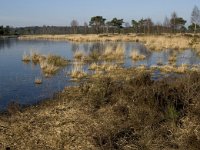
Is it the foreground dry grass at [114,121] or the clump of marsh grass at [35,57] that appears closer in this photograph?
the foreground dry grass at [114,121]

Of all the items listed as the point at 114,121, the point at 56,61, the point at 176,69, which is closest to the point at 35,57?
the point at 56,61

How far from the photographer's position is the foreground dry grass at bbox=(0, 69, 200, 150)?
7.14 metres

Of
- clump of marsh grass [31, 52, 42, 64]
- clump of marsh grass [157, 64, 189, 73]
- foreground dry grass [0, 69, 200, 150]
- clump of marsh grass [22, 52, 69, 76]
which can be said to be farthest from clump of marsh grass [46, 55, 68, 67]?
foreground dry grass [0, 69, 200, 150]

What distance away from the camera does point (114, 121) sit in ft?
27.6

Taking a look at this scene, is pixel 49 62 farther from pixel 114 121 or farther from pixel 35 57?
pixel 114 121

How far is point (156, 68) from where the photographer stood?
20.3 metres

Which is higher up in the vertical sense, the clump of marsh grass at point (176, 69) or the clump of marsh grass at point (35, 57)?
the clump of marsh grass at point (35, 57)

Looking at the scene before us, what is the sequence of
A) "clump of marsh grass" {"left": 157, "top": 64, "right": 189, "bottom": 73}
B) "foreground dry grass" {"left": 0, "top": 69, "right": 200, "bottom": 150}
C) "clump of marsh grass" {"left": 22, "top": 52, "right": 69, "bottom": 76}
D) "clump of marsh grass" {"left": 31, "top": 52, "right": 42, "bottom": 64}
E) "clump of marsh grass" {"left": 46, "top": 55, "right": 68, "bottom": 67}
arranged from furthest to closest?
"clump of marsh grass" {"left": 31, "top": 52, "right": 42, "bottom": 64}, "clump of marsh grass" {"left": 46, "top": 55, "right": 68, "bottom": 67}, "clump of marsh grass" {"left": 22, "top": 52, "right": 69, "bottom": 76}, "clump of marsh grass" {"left": 157, "top": 64, "right": 189, "bottom": 73}, "foreground dry grass" {"left": 0, "top": 69, "right": 200, "bottom": 150}

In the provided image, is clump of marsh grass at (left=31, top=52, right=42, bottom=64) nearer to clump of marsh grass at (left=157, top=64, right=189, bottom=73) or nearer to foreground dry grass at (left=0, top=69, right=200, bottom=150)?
clump of marsh grass at (left=157, top=64, right=189, bottom=73)

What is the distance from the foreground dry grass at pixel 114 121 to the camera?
281 inches

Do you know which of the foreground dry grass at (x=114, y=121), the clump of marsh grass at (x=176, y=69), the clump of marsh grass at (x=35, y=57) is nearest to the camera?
the foreground dry grass at (x=114, y=121)

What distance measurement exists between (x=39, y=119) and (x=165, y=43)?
29769mm

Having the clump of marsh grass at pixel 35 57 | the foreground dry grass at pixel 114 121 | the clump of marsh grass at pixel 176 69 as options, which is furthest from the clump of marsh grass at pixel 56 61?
the foreground dry grass at pixel 114 121

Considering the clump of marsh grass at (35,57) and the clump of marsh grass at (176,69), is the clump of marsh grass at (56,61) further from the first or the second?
the clump of marsh grass at (176,69)
